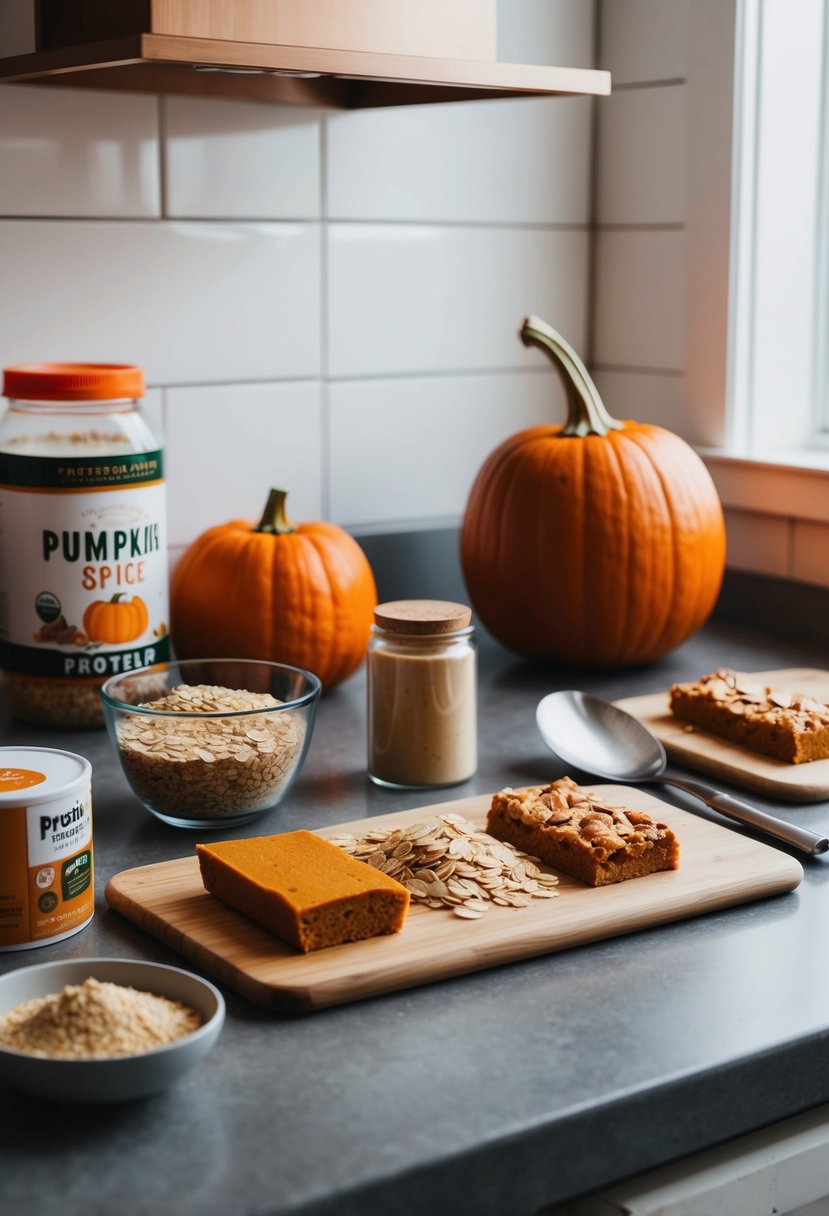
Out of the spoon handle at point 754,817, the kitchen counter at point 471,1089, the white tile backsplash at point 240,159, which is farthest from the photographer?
the white tile backsplash at point 240,159

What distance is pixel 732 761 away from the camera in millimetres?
1062

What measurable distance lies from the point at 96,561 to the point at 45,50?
1.33ft

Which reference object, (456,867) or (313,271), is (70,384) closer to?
(313,271)

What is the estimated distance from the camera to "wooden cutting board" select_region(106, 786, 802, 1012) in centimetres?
72

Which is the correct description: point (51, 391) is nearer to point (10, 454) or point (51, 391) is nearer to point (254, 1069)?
point (10, 454)

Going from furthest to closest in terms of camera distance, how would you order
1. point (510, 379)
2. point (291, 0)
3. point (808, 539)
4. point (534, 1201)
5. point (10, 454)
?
point (510, 379)
point (808, 539)
point (10, 454)
point (291, 0)
point (534, 1201)

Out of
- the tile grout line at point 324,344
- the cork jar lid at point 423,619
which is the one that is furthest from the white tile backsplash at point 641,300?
the cork jar lid at point 423,619

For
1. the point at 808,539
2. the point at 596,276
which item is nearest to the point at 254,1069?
the point at 808,539

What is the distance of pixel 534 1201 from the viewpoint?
62 cm

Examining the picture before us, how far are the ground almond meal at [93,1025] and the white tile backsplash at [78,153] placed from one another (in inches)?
33.0

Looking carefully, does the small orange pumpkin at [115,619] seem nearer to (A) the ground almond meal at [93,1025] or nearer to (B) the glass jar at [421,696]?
(B) the glass jar at [421,696]

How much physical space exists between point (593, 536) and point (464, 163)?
19.5 inches

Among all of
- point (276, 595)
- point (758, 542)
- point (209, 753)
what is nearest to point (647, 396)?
point (758, 542)

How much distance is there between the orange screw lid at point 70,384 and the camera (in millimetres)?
1113
